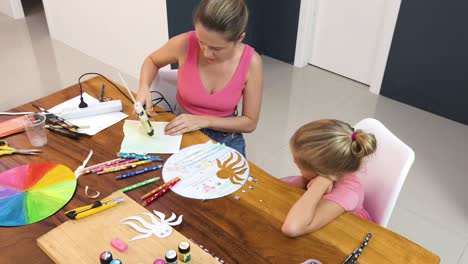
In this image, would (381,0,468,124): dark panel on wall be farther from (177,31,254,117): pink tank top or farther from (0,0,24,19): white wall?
(0,0,24,19): white wall

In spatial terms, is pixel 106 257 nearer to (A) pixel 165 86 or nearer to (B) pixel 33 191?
(B) pixel 33 191

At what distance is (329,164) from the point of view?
3.46 ft

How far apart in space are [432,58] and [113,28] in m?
2.31

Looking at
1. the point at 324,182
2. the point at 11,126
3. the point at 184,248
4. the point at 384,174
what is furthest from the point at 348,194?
the point at 11,126

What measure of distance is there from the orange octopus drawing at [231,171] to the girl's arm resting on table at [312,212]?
191 mm

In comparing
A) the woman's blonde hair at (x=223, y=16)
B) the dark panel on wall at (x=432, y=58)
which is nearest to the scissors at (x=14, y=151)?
the woman's blonde hair at (x=223, y=16)

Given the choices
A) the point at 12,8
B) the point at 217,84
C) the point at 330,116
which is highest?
the point at 217,84

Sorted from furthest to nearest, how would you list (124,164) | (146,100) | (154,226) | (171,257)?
(146,100) → (124,164) → (154,226) → (171,257)

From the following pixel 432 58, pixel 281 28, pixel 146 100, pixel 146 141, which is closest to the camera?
pixel 146 141

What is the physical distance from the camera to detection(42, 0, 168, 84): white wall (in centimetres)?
278

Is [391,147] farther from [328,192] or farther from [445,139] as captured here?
[445,139]

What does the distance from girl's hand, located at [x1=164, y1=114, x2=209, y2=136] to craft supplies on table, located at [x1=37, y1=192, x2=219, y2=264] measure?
0.40 meters

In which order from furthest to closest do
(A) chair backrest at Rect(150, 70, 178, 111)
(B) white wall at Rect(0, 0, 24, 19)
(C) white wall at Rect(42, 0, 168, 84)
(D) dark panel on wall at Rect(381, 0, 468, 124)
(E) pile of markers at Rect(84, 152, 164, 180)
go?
(B) white wall at Rect(0, 0, 24, 19)
(C) white wall at Rect(42, 0, 168, 84)
(D) dark panel on wall at Rect(381, 0, 468, 124)
(A) chair backrest at Rect(150, 70, 178, 111)
(E) pile of markers at Rect(84, 152, 164, 180)

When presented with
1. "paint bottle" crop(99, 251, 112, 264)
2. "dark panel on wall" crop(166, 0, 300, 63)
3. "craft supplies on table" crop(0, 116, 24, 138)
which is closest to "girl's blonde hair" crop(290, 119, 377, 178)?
"paint bottle" crop(99, 251, 112, 264)
